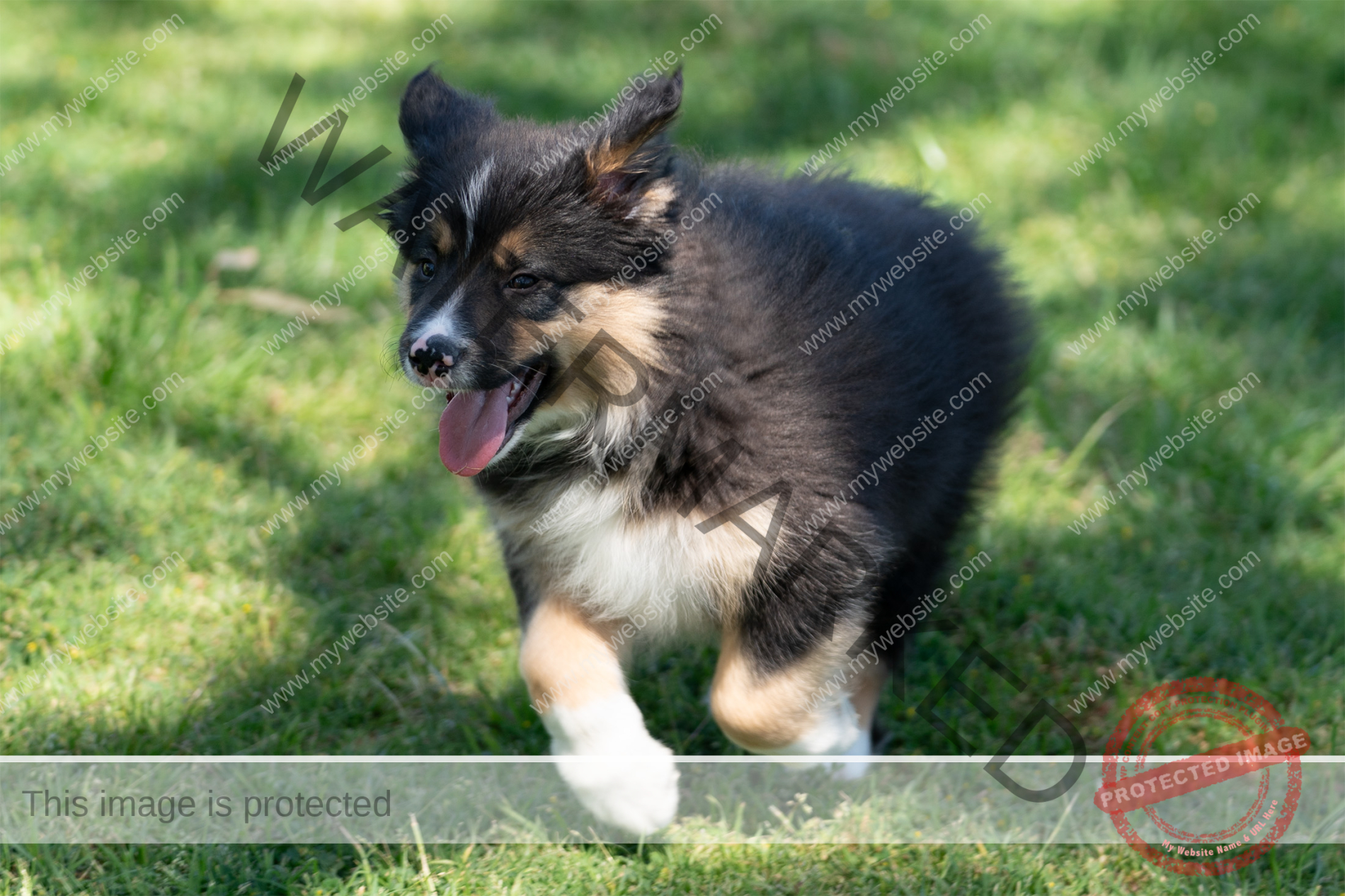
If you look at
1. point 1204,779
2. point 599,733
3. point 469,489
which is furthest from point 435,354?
point 1204,779

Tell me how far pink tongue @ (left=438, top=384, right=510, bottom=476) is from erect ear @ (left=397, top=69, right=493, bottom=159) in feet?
1.90

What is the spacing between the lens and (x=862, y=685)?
3.22 m

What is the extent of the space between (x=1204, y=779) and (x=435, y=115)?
8.12 ft

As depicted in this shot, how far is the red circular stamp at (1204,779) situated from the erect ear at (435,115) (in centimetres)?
221

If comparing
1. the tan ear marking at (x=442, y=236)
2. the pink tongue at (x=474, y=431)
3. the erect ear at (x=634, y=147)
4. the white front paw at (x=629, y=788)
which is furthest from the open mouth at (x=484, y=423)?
the white front paw at (x=629, y=788)

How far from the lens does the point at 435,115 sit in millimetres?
2852

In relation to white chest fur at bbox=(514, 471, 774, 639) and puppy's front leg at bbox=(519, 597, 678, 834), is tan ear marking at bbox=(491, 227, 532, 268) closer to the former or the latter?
white chest fur at bbox=(514, 471, 774, 639)

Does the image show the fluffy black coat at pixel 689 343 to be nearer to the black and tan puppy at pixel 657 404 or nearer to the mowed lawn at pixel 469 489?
the black and tan puppy at pixel 657 404

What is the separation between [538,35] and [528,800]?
5.24m

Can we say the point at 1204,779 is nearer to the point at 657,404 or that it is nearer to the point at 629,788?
the point at 629,788

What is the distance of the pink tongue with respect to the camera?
8.68 feet

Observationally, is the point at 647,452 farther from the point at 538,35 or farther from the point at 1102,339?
the point at 538,35

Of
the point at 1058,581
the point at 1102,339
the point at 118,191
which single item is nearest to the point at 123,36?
the point at 118,191

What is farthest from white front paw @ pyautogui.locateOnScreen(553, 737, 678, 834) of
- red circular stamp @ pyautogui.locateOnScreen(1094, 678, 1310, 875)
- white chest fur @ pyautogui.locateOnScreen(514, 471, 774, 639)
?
red circular stamp @ pyautogui.locateOnScreen(1094, 678, 1310, 875)
